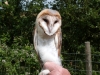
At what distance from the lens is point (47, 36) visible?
58.8 inches

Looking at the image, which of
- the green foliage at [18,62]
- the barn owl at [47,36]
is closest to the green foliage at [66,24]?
the green foliage at [18,62]

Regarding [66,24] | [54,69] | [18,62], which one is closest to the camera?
[54,69]

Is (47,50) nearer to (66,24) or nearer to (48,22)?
(48,22)

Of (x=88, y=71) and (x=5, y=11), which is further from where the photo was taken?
(x=5, y=11)

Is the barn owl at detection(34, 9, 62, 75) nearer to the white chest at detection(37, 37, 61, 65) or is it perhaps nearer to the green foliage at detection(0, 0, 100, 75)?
the white chest at detection(37, 37, 61, 65)

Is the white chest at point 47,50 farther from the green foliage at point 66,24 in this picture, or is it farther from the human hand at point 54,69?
the green foliage at point 66,24

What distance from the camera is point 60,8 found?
21.8 ft

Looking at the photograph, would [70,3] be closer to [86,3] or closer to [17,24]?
[86,3]

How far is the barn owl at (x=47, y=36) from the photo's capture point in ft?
4.82

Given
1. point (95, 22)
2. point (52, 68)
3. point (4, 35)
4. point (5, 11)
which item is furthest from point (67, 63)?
point (52, 68)

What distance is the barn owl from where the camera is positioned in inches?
57.8

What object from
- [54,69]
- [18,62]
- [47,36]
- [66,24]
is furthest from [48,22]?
[66,24]

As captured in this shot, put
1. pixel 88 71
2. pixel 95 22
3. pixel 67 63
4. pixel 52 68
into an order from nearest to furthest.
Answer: pixel 52 68
pixel 88 71
pixel 67 63
pixel 95 22

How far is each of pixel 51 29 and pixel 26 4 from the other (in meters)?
5.62
